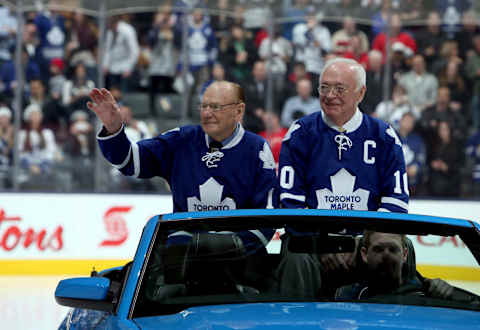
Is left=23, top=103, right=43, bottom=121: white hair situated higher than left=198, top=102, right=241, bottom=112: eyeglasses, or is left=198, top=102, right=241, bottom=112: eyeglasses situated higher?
left=198, top=102, right=241, bottom=112: eyeglasses

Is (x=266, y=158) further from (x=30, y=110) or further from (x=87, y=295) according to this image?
(x=30, y=110)

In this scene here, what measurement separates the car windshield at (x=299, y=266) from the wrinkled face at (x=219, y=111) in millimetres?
1621

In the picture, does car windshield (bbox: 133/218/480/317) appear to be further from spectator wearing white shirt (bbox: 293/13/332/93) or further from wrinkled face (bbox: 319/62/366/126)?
spectator wearing white shirt (bbox: 293/13/332/93)

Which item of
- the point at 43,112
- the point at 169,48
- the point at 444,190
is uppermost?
the point at 169,48

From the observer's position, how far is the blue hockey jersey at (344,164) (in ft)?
14.2

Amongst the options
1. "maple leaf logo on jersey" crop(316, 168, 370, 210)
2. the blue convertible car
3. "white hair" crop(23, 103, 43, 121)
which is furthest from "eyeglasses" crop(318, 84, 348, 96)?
"white hair" crop(23, 103, 43, 121)

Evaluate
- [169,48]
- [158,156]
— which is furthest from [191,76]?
[158,156]

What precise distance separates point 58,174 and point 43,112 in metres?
1.00

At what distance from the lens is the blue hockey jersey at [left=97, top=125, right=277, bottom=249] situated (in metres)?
4.56

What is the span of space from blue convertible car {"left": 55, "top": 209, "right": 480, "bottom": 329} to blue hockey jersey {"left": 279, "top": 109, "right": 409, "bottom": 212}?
122 centimetres

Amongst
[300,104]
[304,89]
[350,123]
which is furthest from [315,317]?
[304,89]

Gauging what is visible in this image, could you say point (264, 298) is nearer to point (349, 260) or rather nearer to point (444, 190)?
point (349, 260)

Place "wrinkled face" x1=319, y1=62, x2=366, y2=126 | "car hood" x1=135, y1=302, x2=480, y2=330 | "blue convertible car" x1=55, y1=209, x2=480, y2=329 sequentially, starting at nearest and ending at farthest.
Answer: "car hood" x1=135, y1=302, x2=480, y2=330
"blue convertible car" x1=55, y1=209, x2=480, y2=329
"wrinkled face" x1=319, y1=62, x2=366, y2=126

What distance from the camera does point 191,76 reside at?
13.9m
